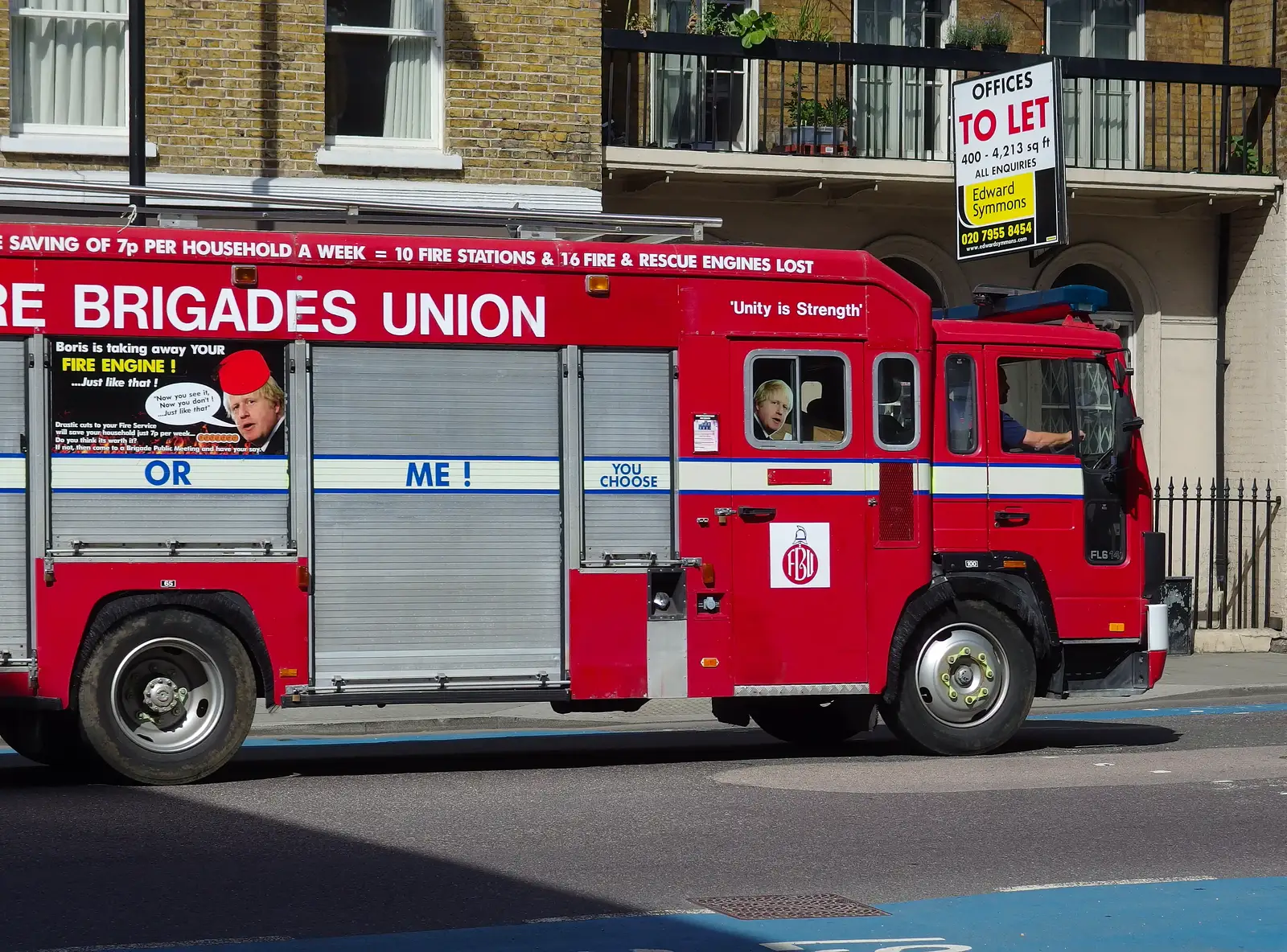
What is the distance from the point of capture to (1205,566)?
21.1m

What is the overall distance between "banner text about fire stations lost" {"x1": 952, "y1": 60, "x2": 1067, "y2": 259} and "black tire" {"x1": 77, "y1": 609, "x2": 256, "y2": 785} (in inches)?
398

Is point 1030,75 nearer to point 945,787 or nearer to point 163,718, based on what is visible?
point 945,787

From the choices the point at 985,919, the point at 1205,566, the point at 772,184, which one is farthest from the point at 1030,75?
the point at 985,919

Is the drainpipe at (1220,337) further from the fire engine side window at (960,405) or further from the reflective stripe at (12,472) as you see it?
the reflective stripe at (12,472)

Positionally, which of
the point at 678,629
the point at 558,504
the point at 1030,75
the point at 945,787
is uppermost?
the point at 1030,75

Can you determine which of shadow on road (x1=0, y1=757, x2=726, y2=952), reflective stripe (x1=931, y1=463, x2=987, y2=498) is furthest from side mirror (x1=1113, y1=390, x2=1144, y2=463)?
shadow on road (x1=0, y1=757, x2=726, y2=952)

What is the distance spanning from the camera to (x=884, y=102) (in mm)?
19438

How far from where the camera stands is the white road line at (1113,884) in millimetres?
7270

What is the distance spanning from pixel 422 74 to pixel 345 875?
11277 millimetres

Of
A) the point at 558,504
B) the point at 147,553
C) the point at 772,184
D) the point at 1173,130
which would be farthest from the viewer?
the point at 1173,130

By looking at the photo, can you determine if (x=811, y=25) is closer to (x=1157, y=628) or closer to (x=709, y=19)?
(x=709, y=19)

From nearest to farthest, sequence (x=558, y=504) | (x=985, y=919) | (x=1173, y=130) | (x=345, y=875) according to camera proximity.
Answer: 1. (x=985, y=919)
2. (x=345, y=875)
3. (x=558, y=504)
4. (x=1173, y=130)

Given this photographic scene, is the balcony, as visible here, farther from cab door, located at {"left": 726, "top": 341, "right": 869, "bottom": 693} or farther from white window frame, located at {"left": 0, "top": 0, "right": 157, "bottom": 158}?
cab door, located at {"left": 726, "top": 341, "right": 869, "bottom": 693}

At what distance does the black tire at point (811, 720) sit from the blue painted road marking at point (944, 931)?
4.57 metres
